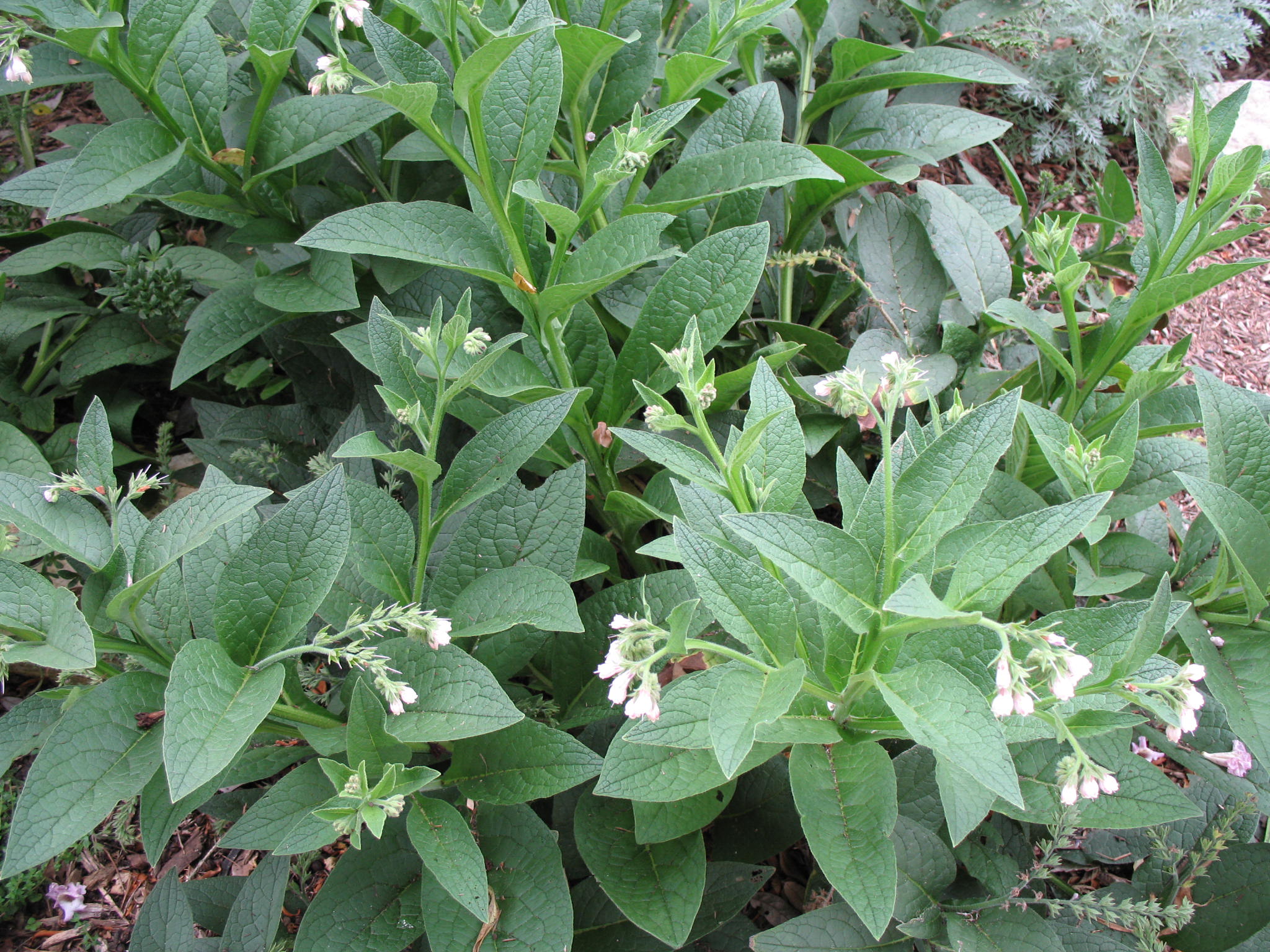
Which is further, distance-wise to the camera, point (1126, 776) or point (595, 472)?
point (595, 472)

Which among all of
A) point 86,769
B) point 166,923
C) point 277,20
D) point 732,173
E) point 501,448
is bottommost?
point 166,923

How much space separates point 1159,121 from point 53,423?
4684 mm

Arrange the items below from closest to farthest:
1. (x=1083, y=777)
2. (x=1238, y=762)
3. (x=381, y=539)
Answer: (x=1083, y=777) < (x=381, y=539) < (x=1238, y=762)

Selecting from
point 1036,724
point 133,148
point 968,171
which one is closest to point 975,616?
point 1036,724

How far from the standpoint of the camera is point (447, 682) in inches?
60.2

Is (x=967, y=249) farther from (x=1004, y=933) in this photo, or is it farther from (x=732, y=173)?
(x=1004, y=933)

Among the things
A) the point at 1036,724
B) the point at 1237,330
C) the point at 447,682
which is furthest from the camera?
the point at 1237,330

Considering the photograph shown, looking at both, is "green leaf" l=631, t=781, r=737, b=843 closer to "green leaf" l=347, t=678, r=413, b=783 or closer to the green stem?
"green leaf" l=347, t=678, r=413, b=783

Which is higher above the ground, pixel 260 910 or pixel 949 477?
pixel 949 477

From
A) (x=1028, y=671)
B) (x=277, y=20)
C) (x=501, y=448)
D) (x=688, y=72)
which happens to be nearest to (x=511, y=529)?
(x=501, y=448)

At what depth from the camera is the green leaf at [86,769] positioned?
133cm

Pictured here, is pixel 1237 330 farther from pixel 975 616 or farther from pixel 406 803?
pixel 406 803

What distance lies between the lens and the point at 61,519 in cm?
155

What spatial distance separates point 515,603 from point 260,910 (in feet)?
2.84
